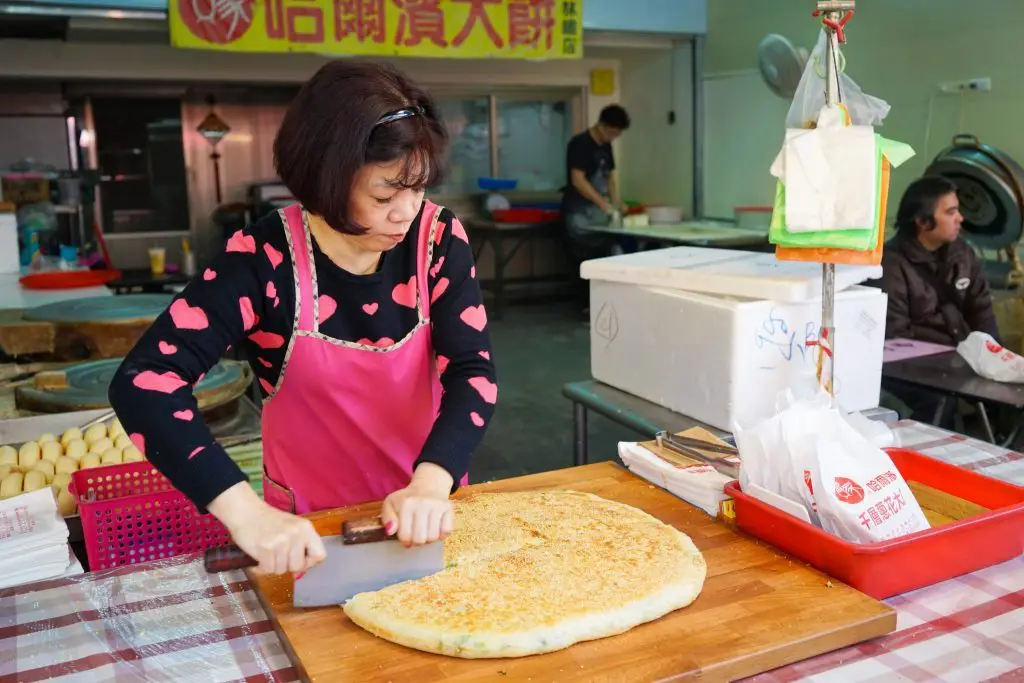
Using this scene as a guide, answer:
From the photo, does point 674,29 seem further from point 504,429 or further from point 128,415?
point 128,415

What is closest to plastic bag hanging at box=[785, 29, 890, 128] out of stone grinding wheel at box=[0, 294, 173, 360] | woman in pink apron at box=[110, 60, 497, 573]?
woman in pink apron at box=[110, 60, 497, 573]

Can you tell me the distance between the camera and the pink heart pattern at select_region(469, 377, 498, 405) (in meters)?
1.44

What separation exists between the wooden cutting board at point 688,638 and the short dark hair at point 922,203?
9.52 ft

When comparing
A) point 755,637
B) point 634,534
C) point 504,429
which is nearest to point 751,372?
point 634,534

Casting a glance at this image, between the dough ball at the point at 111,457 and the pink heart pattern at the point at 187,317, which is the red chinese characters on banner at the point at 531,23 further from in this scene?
the pink heart pattern at the point at 187,317

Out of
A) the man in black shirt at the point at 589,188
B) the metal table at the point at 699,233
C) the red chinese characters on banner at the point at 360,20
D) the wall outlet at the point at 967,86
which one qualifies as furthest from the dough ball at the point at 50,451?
the man in black shirt at the point at 589,188

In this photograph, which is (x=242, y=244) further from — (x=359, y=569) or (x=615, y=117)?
(x=615, y=117)

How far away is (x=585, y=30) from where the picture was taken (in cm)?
721

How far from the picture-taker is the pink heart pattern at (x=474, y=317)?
1503mm

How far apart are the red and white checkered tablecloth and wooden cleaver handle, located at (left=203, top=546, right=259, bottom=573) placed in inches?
5.3

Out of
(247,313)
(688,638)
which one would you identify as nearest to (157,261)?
(247,313)

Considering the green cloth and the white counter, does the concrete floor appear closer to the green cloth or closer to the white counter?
the green cloth

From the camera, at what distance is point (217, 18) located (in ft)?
18.1

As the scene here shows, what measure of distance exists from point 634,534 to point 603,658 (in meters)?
0.32
